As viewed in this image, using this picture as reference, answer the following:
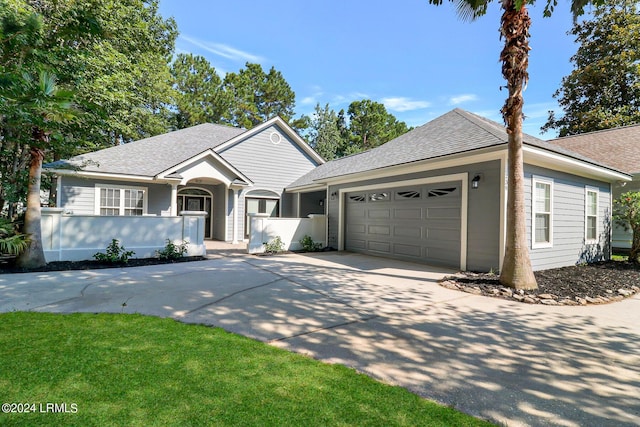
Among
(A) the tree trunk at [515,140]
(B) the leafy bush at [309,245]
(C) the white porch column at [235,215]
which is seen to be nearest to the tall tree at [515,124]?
(A) the tree trunk at [515,140]

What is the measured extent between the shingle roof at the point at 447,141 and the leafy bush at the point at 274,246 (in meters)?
3.43

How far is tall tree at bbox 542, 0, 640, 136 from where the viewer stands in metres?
18.8

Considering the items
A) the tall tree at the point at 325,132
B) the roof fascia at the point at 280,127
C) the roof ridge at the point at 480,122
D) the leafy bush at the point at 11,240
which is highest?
the tall tree at the point at 325,132

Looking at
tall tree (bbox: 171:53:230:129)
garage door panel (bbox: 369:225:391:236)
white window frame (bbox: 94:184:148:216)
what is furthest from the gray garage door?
tall tree (bbox: 171:53:230:129)

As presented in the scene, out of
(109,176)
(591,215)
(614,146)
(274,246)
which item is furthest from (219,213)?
(614,146)

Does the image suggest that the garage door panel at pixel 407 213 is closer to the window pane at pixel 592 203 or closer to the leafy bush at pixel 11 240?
the window pane at pixel 592 203

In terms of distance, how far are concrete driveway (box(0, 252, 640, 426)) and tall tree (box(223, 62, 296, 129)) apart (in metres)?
23.9

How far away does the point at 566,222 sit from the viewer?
879 centimetres

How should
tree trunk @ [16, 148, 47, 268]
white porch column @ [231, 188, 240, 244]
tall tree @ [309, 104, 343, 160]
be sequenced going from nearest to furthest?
tree trunk @ [16, 148, 47, 268] → white porch column @ [231, 188, 240, 244] → tall tree @ [309, 104, 343, 160]

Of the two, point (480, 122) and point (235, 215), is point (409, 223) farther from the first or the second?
point (235, 215)

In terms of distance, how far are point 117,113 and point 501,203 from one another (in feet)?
39.2

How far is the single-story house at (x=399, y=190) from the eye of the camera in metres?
7.78

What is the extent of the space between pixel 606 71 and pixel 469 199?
68.2ft

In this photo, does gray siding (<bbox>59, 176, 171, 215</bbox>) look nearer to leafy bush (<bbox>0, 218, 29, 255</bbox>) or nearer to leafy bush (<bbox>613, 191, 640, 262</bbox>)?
leafy bush (<bbox>0, 218, 29, 255</bbox>)
